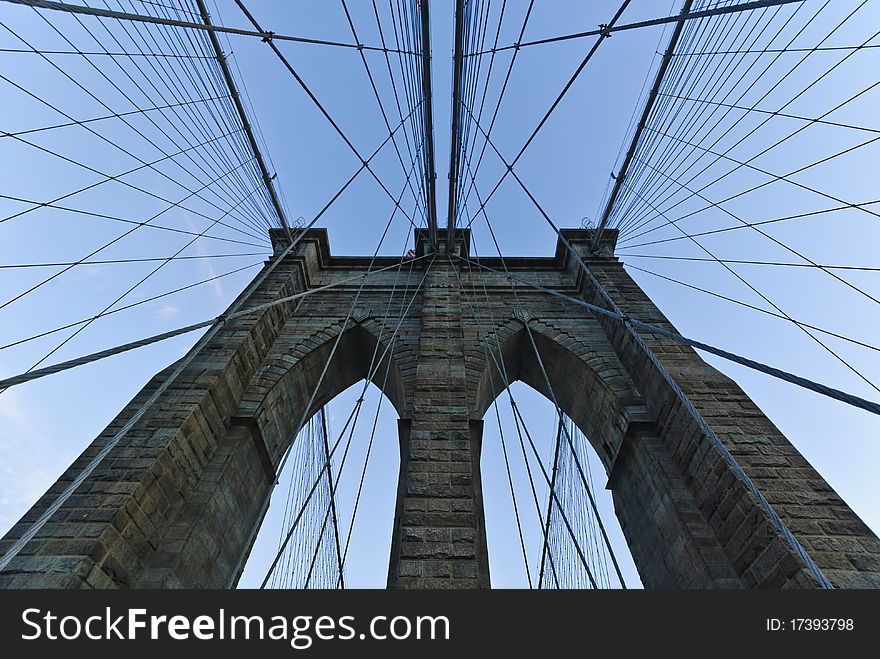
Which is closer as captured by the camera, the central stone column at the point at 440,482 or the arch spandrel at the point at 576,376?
the central stone column at the point at 440,482

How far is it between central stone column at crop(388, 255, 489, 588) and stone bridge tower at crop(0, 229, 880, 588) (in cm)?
2

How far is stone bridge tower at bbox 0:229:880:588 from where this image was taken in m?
4.94

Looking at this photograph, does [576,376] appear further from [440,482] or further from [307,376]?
[307,376]

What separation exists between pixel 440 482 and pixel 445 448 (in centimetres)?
56

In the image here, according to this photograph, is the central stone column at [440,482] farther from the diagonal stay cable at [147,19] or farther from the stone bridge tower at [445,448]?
the diagonal stay cable at [147,19]

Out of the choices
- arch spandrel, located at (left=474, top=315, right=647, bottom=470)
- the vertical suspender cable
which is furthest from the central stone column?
the vertical suspender cable

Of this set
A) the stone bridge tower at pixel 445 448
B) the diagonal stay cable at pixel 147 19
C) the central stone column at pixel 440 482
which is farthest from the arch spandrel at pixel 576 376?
the diagonal stay cable at pixel 147 19

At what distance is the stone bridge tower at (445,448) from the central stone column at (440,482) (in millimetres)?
23

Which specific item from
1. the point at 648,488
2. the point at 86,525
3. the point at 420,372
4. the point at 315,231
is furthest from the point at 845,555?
the point at 315,231

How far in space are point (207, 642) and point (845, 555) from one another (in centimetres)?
581

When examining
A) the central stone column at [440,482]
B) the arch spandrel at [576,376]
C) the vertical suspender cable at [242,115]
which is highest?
the vertical suspender cable at [242,115]

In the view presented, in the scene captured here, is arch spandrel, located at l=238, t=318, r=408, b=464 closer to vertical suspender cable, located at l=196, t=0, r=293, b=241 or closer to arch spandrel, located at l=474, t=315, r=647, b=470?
arch spandrel, located at l=474, t=315, r=647, b=470

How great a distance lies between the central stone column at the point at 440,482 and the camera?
4719mm

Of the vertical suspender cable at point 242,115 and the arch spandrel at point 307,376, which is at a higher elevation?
the vertical suspender cable at point 242,115
